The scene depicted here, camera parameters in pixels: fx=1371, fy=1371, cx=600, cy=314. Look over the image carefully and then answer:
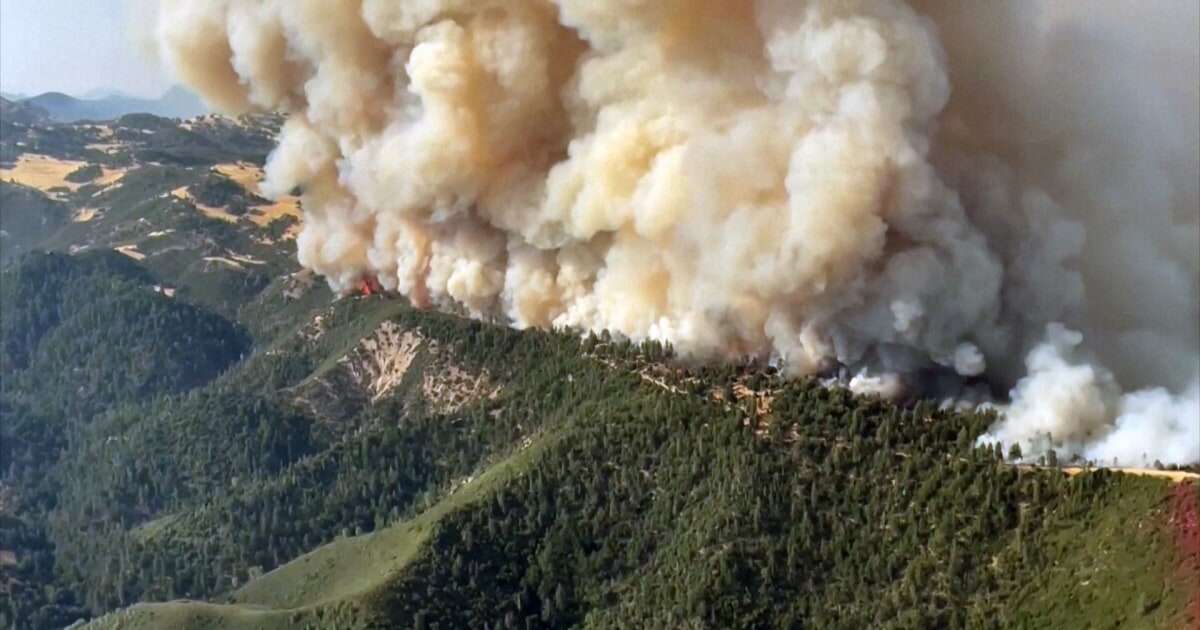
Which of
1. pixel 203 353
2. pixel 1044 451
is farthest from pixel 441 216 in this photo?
pixel 203 353

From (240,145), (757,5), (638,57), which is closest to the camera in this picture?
(757,5)

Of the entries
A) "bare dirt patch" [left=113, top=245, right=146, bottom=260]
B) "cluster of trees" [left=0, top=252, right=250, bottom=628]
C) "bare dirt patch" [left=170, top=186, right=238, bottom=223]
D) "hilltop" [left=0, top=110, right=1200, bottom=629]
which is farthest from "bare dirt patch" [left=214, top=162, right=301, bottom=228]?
"hilltop" [left=0, top=110, right=1200, bottom=629]

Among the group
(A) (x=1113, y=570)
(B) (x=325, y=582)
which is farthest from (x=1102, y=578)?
(B) (x=325, y=582)

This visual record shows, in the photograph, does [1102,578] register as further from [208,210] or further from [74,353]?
[208,210]

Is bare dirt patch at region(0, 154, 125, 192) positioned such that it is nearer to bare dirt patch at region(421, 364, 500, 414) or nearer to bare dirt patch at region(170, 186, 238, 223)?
bare dirt patch at region(170, 186, 238, 223)

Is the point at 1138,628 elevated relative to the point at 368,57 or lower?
lower

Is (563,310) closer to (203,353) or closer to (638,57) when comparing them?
(638,57)

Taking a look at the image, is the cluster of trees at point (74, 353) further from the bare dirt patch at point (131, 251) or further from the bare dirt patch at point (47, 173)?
the bare dirt patch at point (47, 173)

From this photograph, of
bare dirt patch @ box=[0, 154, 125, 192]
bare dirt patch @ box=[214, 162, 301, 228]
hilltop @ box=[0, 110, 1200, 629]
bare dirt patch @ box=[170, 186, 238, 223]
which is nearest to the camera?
hilltop @ box=[0, 110, 1200, 629]
